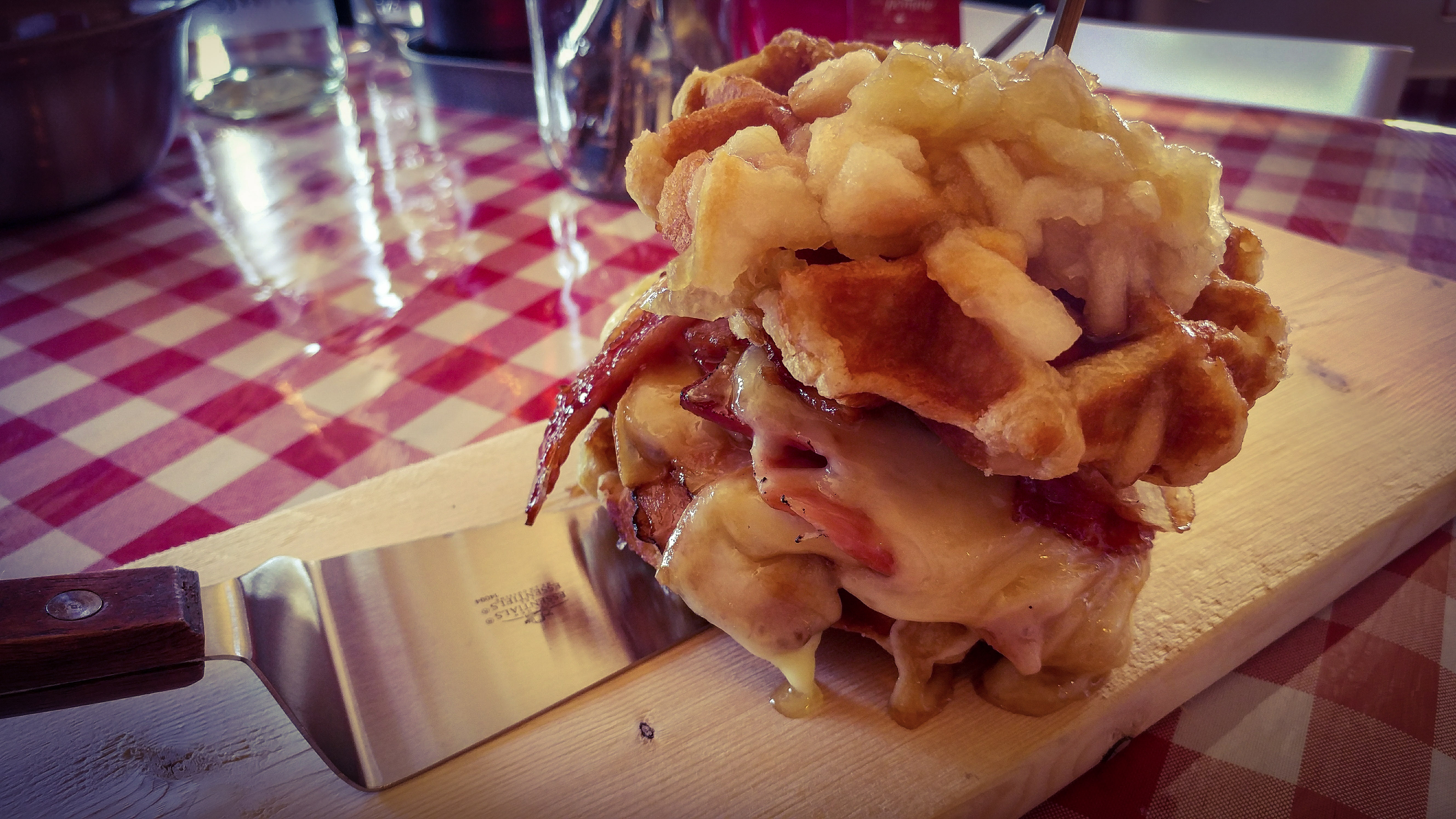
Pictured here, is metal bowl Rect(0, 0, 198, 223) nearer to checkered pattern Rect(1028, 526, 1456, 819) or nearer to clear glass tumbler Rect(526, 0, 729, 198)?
clear glass tumbler Rect(526, 0, 729, 198)

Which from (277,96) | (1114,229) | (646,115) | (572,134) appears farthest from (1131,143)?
(277,96)

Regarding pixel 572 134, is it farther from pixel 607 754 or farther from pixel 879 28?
pixel 607 754

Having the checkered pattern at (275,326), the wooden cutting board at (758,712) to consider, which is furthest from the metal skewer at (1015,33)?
the wooden cutting board at (758,712)

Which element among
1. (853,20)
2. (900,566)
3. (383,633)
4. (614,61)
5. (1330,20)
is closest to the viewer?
(900,566)

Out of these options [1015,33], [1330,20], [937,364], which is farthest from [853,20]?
[1330,20]

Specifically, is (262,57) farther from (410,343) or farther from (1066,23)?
(1066,23)

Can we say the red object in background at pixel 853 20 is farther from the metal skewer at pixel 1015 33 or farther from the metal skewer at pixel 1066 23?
the metal skewer at pixel 1066 23

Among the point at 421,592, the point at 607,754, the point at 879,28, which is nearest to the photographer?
the point at 607,754

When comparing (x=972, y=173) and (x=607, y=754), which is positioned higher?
(x=972, y=173)
